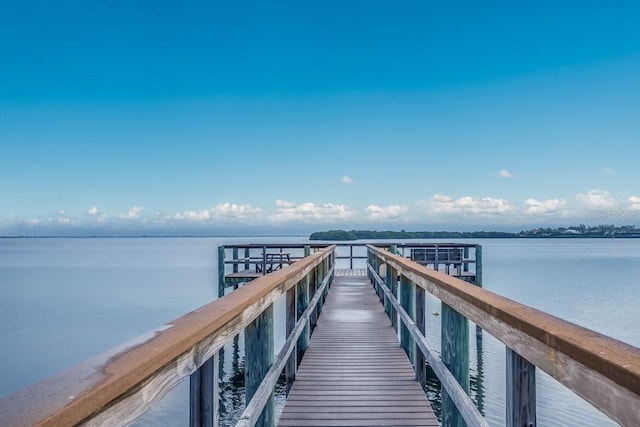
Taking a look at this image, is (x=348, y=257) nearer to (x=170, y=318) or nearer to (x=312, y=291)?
(x=170, y=318)

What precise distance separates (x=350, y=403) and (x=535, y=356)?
104 inches

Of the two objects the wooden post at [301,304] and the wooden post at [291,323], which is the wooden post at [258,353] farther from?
the wooden post at [301,304]

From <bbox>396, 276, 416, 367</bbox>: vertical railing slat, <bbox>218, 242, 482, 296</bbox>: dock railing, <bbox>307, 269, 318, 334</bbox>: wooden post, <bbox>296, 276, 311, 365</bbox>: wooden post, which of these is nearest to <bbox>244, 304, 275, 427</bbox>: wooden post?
<bbox>296, 276, 311, 365</bbox>: wooden post

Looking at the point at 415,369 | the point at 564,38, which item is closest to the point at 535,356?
the point at 415,369

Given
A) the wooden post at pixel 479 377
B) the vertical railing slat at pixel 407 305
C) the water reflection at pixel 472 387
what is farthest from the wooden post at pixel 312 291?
the wooden post at pixel 479 377

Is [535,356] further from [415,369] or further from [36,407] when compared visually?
[415,369]

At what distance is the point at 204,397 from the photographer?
1.59 m

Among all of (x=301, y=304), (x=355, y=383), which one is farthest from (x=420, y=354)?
(x=301, y=304)

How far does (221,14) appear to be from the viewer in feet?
76.5

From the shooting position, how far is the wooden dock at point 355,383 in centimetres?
346

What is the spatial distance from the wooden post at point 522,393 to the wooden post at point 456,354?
74 cm

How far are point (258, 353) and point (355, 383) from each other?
207cm

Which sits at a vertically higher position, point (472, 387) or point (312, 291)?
point (312, 291)

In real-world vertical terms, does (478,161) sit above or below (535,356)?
above
